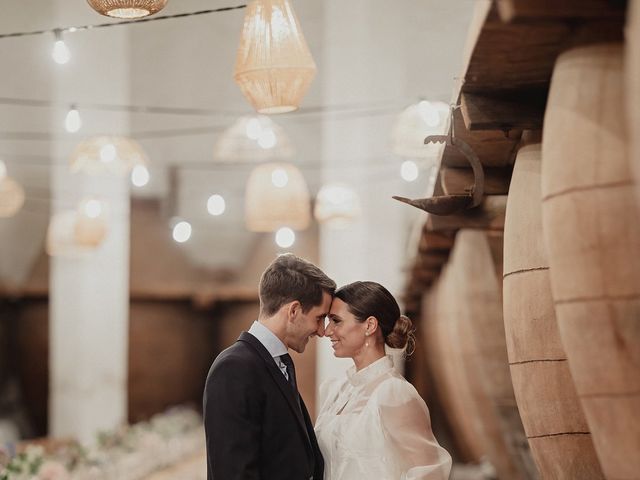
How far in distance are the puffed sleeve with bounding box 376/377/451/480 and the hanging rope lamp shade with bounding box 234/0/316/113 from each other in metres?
1.72

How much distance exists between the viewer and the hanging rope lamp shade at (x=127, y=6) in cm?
542

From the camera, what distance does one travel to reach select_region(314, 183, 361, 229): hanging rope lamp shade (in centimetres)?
1180

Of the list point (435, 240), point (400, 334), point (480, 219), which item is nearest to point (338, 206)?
point (435, 240)

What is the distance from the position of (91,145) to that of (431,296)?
12.5 ft

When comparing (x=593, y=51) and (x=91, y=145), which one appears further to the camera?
(x=91, y=145)

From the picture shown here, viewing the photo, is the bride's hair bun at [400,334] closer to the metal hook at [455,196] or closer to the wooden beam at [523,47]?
the metal hook at [455,196]

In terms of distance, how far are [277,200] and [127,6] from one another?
4.54 metres

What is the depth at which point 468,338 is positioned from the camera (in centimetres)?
778

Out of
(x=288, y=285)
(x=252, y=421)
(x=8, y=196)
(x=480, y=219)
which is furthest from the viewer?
(x=8, y=196)

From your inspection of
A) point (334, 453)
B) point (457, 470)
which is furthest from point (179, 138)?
point (334, 453)

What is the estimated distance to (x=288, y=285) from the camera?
4.04m

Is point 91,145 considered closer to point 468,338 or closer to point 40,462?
point 40,462

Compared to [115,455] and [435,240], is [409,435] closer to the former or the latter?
[435,240]

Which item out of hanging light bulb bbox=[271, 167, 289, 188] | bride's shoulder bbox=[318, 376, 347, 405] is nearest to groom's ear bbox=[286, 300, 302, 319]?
bride's shoulder bbox=[318, 376, 347, 405]
